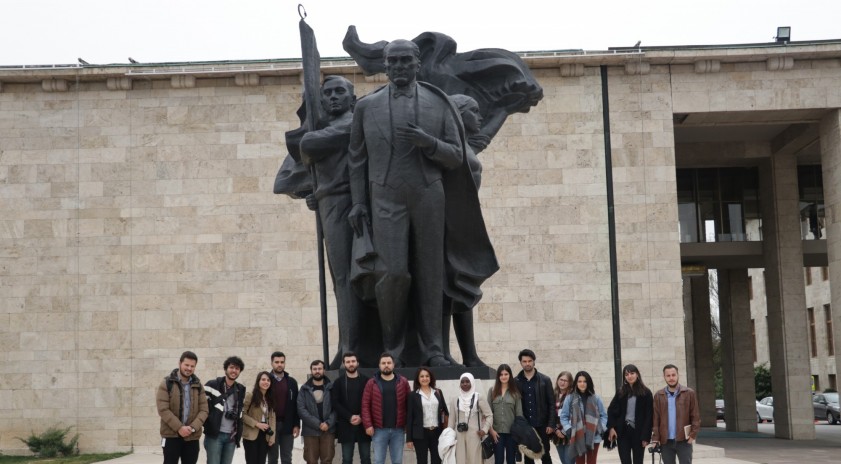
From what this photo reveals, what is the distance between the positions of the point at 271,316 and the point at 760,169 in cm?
1389

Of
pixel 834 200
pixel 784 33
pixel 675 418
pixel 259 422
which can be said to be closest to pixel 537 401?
pixel 675 418

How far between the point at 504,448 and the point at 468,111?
106 inches

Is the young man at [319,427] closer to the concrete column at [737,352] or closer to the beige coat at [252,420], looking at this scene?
the beige coat at [252,420]

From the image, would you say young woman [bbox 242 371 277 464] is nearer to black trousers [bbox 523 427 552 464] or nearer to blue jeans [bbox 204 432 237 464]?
blue jeans [bbox 204 432 237 464]

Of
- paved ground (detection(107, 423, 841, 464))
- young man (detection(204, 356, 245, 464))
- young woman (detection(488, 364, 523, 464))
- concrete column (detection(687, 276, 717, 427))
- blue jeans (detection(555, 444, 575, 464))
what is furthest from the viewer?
concrete column (detection(687, 276, 717, 427))

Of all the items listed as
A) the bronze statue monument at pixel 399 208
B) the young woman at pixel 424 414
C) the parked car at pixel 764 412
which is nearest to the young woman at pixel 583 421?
the bronze statue monument at pixel 399 208

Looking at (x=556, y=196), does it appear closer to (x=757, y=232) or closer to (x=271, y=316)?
(x=271, y=316)

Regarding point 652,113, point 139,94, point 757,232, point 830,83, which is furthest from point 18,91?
point 757,232

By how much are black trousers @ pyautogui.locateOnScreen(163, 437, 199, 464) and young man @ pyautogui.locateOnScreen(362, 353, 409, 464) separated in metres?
1.61

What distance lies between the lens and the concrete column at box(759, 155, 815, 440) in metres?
26.5

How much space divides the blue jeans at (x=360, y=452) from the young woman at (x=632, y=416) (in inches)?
127

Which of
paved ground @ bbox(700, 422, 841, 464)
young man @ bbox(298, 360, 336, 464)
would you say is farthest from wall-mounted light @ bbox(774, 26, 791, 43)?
young man @ bbox(298, 360, 336, 464)

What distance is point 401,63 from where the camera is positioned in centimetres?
773

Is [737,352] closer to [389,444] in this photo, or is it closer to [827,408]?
[827,408]
